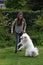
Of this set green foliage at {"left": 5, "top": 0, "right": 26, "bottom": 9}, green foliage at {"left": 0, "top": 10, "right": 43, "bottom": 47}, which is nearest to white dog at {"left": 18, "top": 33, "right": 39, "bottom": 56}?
green foliage at {"left": 0, "top": 10, "right": 43, "bottom": 47}

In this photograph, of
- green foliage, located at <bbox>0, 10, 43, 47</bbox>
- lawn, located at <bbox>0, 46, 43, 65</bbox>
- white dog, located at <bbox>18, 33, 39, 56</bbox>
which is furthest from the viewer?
green foliage, located at <bbox>0, 10, 43, 47</bbox>

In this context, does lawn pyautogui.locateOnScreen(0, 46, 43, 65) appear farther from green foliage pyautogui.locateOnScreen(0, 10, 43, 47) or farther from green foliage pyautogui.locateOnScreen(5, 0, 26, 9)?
green foliage pyautogui.locateOnScreen(5, 0, 26, 9)

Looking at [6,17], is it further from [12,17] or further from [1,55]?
[1,55]

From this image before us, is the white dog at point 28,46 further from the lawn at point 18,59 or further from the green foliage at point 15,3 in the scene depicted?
the green foliage at point 15,3

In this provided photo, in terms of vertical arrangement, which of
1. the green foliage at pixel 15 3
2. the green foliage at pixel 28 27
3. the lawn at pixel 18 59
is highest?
the lawn at pixel 18 59

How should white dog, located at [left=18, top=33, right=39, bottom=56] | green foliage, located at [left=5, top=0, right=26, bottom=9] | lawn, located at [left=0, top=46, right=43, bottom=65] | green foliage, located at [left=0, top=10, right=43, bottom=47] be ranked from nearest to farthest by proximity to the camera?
lawn, located at [left=0, top=46, right=43, bottom=65]
white dog, located at [left=18, top=33, right=39, bottom=56]
green foliage, located at [left=0, top=10, right=43, bottom=47]
green foliage, located at [left=5, top=0, right=26, bottom=9]

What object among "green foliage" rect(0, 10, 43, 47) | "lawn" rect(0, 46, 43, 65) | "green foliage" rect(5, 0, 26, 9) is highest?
"lawn" rect(0, 46, 43, 65)

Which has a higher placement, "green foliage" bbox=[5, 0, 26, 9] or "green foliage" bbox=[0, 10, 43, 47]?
"green foliage" bbox=[0, 10, 43, 47]

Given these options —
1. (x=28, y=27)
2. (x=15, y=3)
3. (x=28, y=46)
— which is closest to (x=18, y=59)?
(x=28, y=46)

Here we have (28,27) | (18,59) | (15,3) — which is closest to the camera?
(18,59)

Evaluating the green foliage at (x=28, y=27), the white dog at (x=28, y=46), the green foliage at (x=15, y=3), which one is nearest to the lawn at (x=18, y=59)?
the white dog at (x=28, y=46)

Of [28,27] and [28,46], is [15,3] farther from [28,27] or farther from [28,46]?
[28,46]

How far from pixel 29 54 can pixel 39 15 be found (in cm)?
1029

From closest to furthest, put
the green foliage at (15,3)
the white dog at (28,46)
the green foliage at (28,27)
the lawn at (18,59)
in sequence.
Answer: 1. the lawn at (18,59)
2. the white dog at (28,46)
3. the green foliage at (28,27)
4. the green foliage at (15,3)
